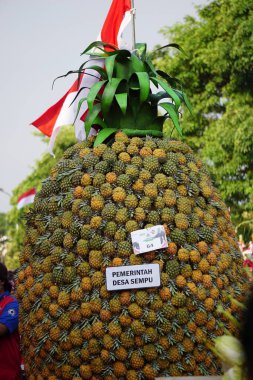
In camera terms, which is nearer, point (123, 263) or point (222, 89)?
Result: point (123, 263)

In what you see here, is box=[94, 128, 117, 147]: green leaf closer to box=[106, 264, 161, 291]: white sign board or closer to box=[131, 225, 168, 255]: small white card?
box=[131, 225, 168, 255]: small white card

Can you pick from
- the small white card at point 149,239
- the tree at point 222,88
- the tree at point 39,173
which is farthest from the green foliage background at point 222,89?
the tree at point 39,173

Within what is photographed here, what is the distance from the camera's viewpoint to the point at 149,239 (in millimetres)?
3691

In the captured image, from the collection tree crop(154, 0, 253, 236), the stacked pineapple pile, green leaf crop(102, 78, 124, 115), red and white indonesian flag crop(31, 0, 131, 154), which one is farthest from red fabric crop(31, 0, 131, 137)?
tree crop(154, 0, 253, 236)

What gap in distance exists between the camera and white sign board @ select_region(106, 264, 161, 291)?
12.0 ft

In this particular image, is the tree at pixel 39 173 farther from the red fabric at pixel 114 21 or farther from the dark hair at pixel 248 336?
the dark hair at pixel 248 336

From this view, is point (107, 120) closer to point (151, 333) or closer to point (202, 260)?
point (202, 260)

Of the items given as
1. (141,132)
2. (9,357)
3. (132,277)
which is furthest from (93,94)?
(9,357)

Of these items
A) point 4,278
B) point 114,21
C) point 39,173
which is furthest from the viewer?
point 39,173

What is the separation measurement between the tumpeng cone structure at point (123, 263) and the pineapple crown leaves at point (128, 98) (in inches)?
0.6

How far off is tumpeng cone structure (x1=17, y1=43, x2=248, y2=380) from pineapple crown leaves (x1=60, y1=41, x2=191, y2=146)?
15mm

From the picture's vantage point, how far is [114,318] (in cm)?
365

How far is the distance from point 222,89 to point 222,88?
3.6 inches

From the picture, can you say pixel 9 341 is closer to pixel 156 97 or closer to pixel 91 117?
pixel 91 117
